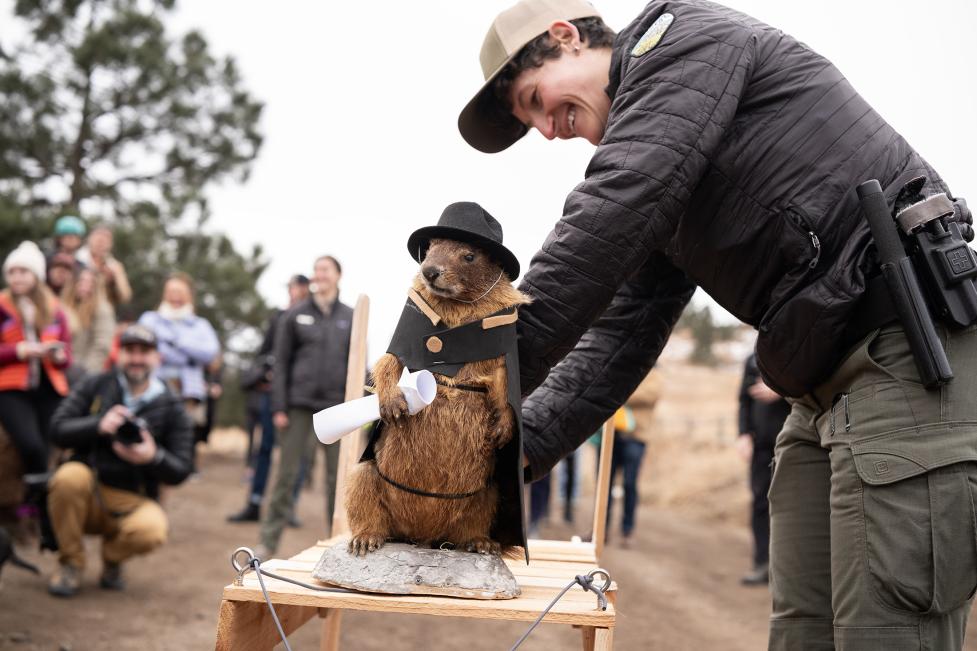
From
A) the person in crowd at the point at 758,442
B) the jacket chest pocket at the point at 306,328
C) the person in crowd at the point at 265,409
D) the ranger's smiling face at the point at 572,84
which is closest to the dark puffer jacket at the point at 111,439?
the jacket chest pocket at the point at 306,328

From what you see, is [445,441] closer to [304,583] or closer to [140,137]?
[304,583]

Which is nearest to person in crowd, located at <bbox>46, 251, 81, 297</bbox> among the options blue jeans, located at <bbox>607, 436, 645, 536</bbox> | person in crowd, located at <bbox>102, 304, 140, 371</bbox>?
person in crowd, located at <bbox>102, 304, 140, 371</bbox>

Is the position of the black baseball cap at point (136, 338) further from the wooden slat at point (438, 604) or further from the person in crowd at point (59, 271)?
the wooden slat at point (438, 604)

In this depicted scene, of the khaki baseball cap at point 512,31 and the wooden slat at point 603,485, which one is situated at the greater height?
the khaki baseball cap at point 512,31

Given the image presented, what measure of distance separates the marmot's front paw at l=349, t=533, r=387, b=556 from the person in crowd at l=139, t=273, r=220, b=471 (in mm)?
6133

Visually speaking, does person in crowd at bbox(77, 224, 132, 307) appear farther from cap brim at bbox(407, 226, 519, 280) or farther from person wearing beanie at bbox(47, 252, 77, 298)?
cap brim at bbox(407, 226, 519, 280)

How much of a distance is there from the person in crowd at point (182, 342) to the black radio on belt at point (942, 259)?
272 inches

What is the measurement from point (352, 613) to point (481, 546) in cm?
387

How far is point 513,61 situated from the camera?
6.63ft

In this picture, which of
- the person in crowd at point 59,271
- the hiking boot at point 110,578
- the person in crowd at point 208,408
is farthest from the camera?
the person in crowd at point 208,408

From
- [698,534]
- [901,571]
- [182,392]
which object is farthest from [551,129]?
[698,534]

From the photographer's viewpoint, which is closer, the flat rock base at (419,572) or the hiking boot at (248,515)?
the flat rock base at (419,572)

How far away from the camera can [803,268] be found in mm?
1693

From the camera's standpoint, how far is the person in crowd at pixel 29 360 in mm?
5777
